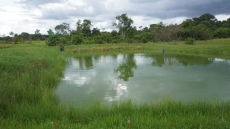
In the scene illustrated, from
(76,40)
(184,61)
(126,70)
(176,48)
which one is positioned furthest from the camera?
(76,40)

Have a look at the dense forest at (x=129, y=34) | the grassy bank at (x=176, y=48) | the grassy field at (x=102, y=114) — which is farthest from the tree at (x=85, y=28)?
the grassy field at (x=102, y=114)

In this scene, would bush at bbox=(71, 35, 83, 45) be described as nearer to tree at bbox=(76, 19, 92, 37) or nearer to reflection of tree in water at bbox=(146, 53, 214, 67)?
tree at bbox=(76, 19, 92, 37)

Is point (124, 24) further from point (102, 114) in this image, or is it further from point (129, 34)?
point (102, 114)

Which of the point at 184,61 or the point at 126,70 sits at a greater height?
the point at 184,61

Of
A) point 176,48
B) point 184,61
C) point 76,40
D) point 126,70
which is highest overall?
point 76,40

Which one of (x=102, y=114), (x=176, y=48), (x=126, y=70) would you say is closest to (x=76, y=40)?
(x=176, y=48)

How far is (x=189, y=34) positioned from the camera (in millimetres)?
28453

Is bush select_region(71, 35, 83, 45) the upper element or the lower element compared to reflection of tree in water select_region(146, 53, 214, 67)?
upper

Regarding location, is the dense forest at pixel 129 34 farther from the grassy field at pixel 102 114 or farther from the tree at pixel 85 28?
the grassy field at pixel 102 114

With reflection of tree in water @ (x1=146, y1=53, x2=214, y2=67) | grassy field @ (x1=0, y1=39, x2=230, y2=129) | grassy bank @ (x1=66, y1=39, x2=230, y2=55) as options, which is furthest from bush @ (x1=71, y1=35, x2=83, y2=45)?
grassy field @ (x1=0, y1=39, x2=230, y2=129)

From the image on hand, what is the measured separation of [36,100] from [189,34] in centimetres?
2849

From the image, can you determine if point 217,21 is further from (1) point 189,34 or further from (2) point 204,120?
(2) point 204,120

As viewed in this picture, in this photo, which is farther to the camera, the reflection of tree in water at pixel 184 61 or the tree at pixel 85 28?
the tree at pixel 85 28

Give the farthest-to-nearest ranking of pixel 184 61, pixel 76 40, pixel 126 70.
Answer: pixel 76 40, pixel 184 61, pixel 126 70
